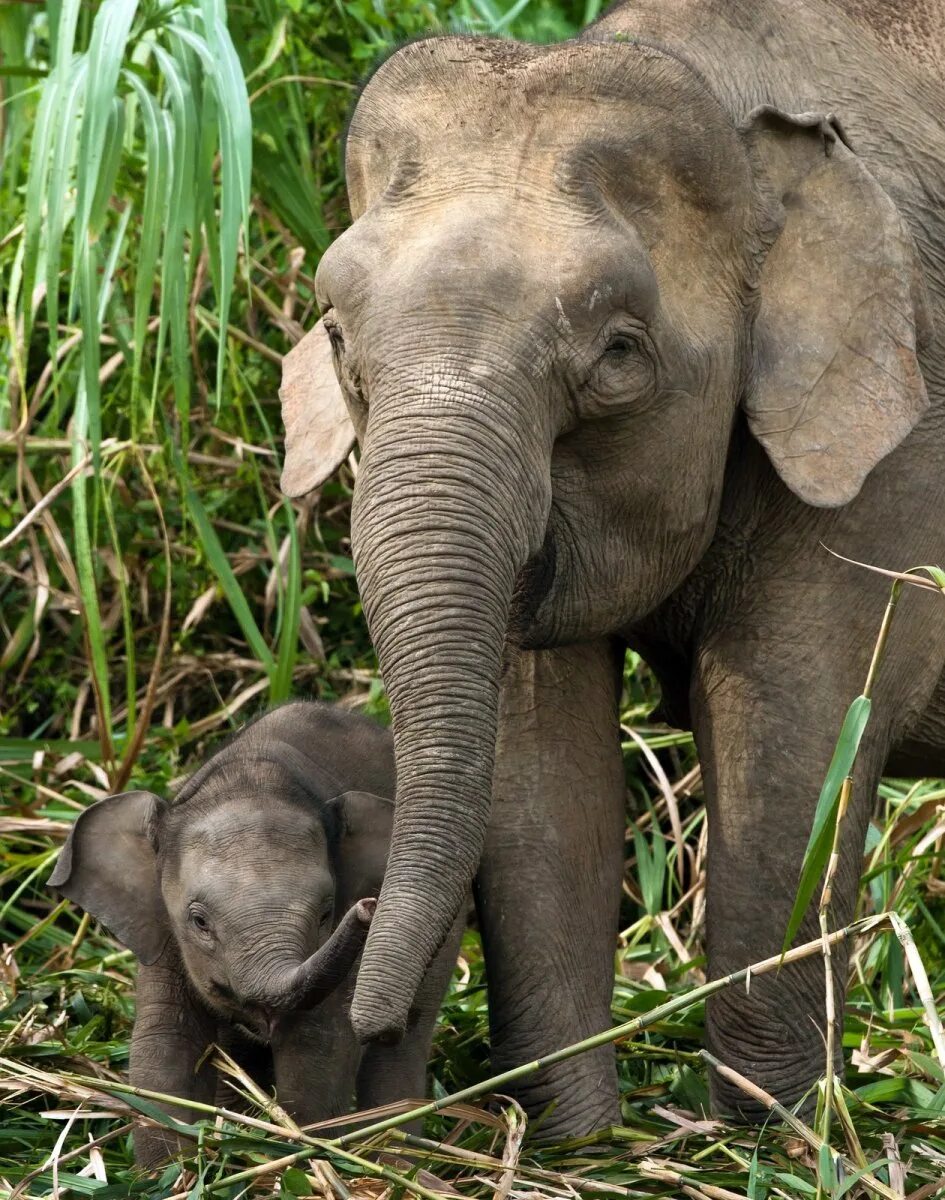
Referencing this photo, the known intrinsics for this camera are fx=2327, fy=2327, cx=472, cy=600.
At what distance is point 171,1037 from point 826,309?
5.10ft

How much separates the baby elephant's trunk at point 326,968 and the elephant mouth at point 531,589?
19.4 inches

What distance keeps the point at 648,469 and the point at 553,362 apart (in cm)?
28

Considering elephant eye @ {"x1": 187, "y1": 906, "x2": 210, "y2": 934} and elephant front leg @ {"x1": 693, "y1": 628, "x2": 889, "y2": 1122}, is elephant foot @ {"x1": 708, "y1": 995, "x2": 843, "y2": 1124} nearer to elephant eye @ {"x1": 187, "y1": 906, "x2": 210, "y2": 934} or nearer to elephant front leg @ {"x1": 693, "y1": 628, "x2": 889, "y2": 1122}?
elephant front leg @ {"x1": 693, "y1": 628, "x2": 889, "y2": 1122}

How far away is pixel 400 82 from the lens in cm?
336

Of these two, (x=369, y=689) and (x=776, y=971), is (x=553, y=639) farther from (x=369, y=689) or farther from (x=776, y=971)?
(x=369, y=689)

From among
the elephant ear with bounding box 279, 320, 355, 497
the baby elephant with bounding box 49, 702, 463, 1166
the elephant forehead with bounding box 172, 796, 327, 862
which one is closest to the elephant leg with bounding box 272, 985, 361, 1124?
the baby elephant with bounding box 49, 702, 463, 1166

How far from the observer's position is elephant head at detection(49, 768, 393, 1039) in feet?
11.5

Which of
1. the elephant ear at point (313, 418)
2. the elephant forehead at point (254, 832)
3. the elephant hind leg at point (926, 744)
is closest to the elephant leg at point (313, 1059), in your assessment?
the elephant forehead at point (254, 832)

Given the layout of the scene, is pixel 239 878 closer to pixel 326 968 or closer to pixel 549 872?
pixel 326 968

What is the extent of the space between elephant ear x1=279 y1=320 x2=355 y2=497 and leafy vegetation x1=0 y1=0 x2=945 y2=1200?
698 mm

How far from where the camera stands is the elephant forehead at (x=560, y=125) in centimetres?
322

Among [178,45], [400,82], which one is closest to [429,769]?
[400,82]

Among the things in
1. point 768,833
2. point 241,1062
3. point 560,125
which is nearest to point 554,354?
point 560,125

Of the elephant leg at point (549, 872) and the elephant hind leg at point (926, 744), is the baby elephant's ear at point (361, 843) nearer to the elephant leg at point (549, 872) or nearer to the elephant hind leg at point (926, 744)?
the elephant leg at point (549, 872)
